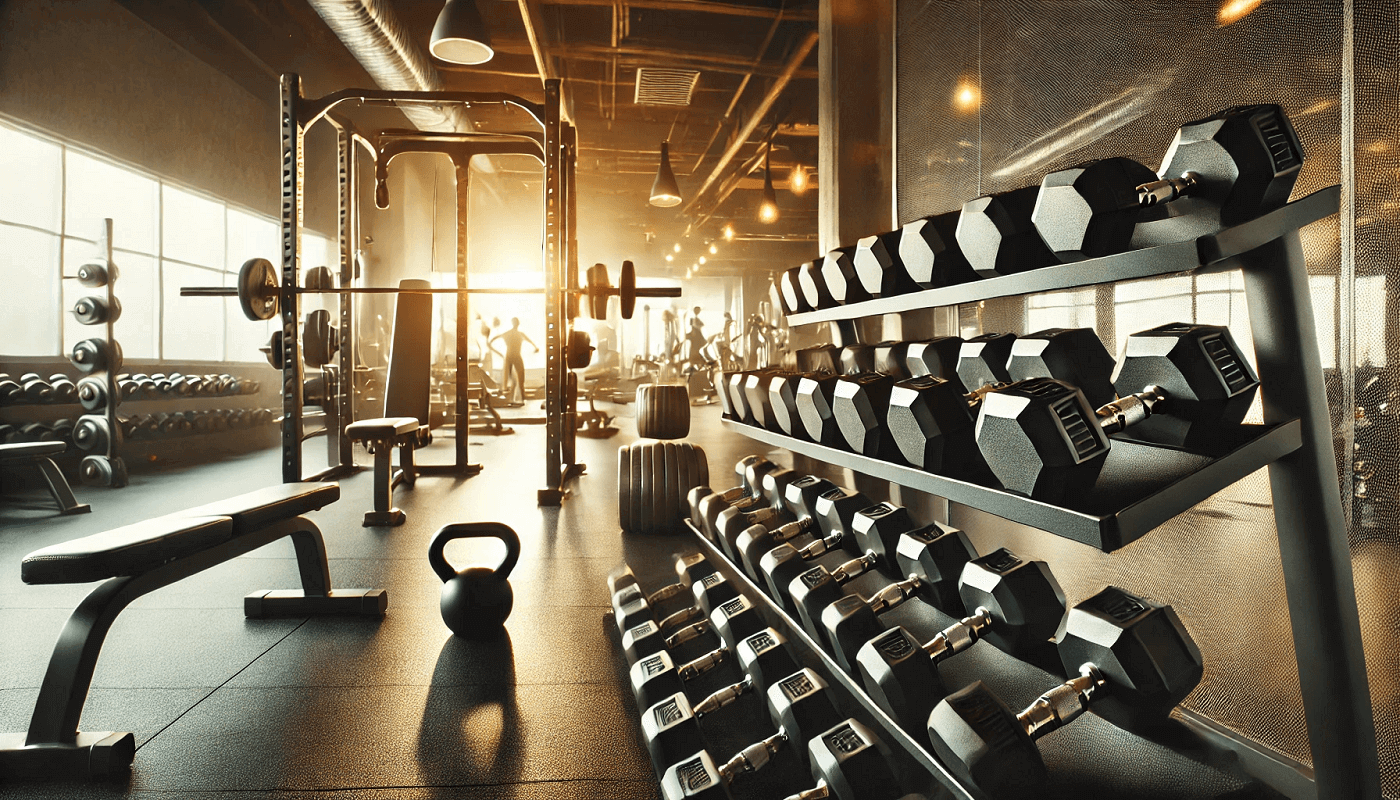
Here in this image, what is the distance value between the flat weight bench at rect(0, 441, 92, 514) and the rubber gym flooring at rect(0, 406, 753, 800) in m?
0.52

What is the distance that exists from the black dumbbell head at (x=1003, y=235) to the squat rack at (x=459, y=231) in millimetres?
2933

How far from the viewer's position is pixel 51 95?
4602mm

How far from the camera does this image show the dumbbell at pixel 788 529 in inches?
59.6

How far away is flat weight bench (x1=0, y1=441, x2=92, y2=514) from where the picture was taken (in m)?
3.36

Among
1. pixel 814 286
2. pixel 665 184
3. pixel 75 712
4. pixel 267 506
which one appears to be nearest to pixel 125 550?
pixel 75 712

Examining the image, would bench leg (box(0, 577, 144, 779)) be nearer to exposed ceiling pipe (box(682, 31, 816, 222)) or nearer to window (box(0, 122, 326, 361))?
window (box(0, 122, 326, 361))

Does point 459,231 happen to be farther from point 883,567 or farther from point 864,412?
point 864,412

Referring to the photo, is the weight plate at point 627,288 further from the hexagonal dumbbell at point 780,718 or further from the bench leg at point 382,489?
the hexagonal dumbbell at point 780,718

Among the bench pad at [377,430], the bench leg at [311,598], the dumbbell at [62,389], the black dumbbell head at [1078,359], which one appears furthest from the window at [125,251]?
the black dumbbell head at [1078,359]

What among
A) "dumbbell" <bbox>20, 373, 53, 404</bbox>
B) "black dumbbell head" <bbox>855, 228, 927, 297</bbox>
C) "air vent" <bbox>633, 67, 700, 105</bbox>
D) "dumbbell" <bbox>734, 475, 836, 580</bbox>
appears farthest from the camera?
"air vent" <bbox>633, 67, 700, 105</bbox>

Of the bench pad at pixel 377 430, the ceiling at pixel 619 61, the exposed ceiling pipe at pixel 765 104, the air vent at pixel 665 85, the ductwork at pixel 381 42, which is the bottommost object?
the bench pad at pixel 377 430

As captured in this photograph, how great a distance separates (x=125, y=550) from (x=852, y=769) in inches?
55.4

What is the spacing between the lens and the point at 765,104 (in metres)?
7.10

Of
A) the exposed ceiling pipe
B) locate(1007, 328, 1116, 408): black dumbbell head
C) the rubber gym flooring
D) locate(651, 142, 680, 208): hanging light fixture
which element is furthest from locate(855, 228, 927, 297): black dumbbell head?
locate(651, 142, 680, 208): hanging light fixture
